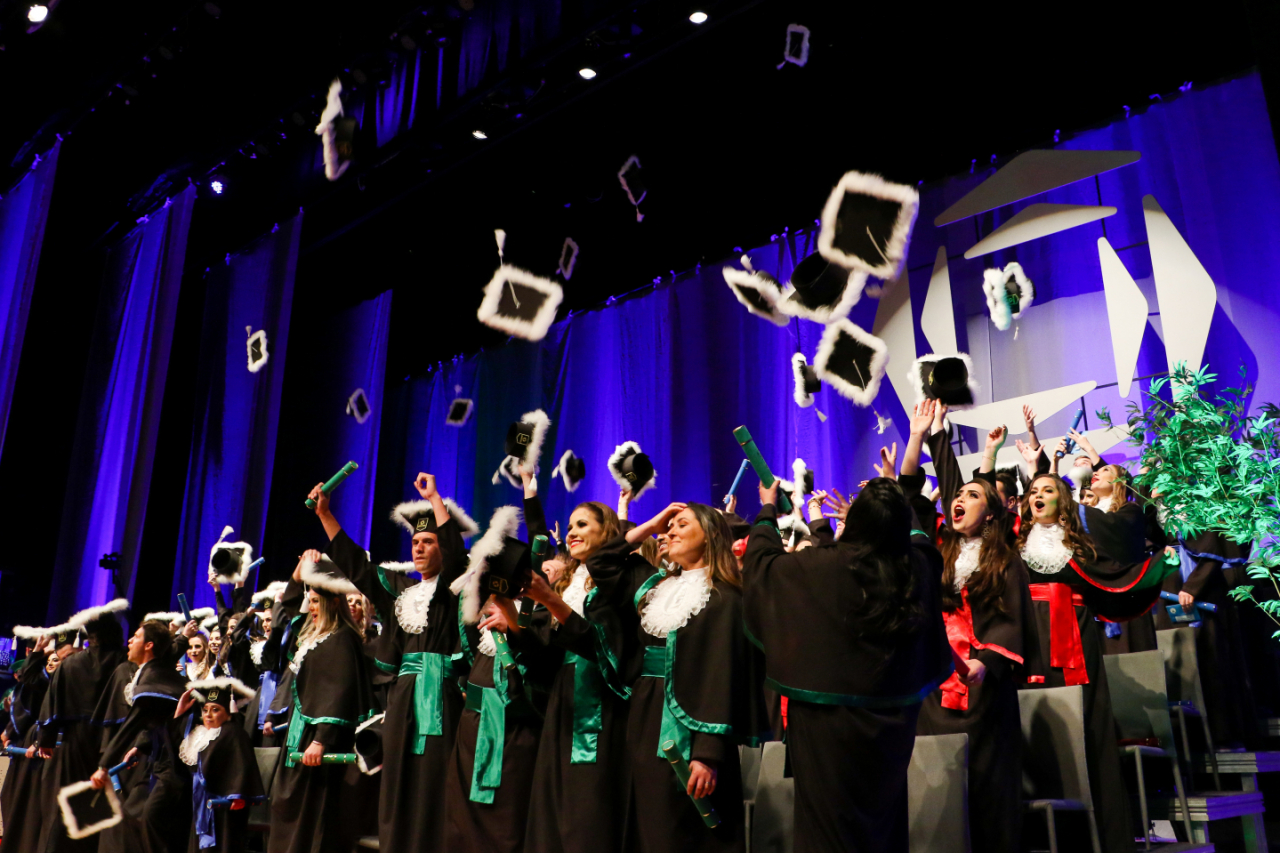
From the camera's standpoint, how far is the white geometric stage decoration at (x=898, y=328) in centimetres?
813

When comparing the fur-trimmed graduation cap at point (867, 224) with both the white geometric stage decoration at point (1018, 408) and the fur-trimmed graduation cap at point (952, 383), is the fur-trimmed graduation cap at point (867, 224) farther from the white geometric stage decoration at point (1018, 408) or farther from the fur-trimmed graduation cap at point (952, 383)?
the fur-trimmed graduation cap at point (952, 383)

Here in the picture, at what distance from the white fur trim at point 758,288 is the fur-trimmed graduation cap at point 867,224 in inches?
48.0

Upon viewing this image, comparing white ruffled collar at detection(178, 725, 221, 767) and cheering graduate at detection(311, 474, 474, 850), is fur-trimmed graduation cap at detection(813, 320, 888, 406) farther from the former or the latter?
white ruffled collar at detection(178, 725, 221, 767)

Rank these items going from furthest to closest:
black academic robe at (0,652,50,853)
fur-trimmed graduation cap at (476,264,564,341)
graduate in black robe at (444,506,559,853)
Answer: fur-trimmed graduation cap at (476,264,564,341)
black academic robe at (0,652,50,853)
graduate in black robe at (444,506,559,853)

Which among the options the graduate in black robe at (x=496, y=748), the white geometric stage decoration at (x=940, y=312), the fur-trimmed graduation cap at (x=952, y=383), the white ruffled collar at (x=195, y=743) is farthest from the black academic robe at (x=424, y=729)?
the white geometric stage decoration at (x=940, y=312)

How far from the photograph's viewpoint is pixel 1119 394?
691cm

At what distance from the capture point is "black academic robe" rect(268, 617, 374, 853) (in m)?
4.93

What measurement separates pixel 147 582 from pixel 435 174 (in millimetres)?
5235

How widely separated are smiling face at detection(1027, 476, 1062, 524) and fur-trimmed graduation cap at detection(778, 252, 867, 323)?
139 inches

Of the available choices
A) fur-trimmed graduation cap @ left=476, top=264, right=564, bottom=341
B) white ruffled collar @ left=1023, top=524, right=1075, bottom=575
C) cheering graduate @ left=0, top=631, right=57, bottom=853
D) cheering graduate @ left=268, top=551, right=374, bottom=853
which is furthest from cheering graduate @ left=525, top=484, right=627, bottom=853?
fur-trimmed graduation cap @ left=476, top=264, right=564, bottom=341

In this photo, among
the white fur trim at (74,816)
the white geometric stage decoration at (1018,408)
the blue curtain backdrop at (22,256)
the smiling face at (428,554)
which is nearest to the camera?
the smiling face at (428,554)

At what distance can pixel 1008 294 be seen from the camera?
299 inches

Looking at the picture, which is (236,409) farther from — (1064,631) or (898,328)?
(1064,631)

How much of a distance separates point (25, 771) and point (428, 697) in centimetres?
429
